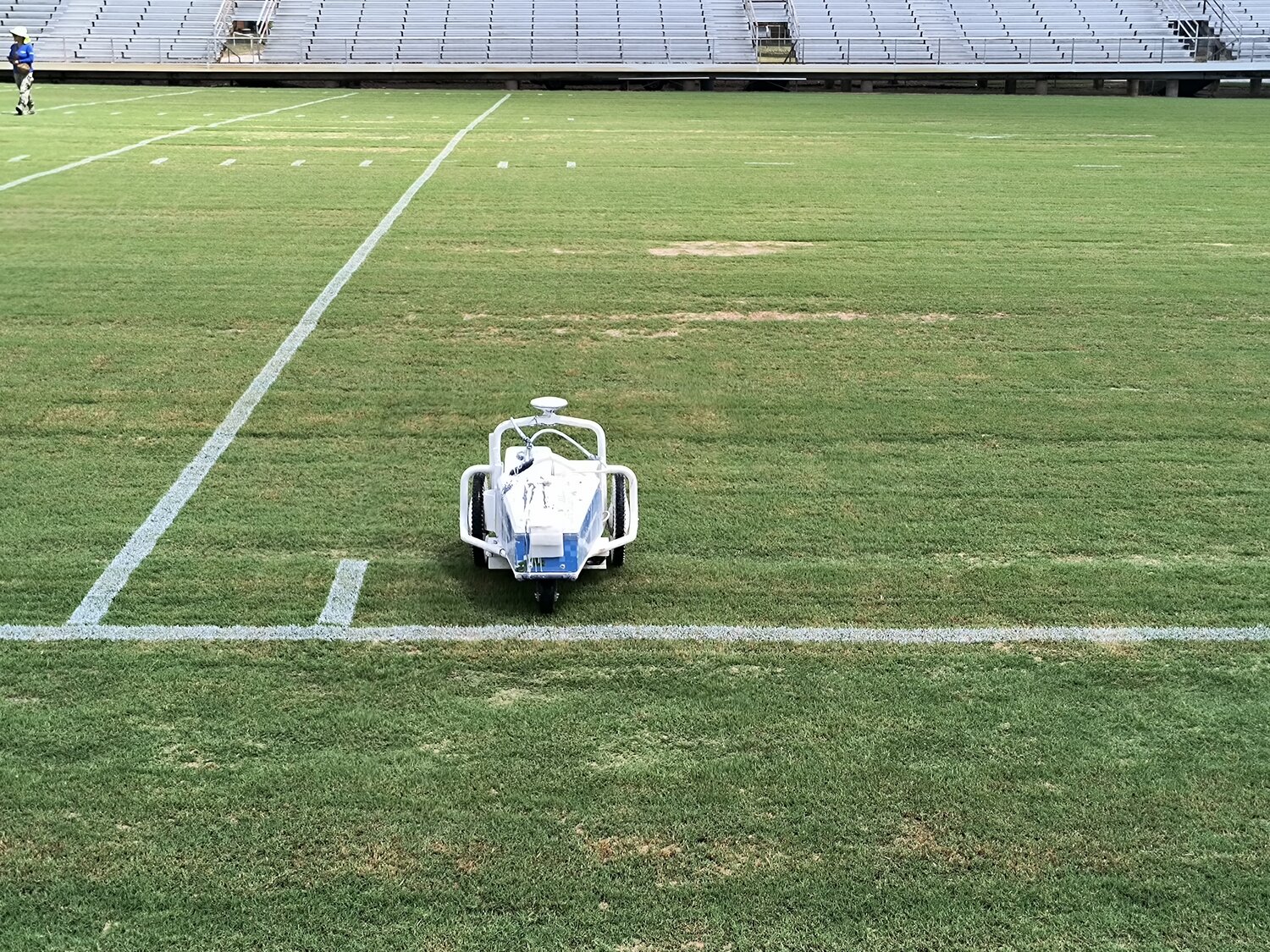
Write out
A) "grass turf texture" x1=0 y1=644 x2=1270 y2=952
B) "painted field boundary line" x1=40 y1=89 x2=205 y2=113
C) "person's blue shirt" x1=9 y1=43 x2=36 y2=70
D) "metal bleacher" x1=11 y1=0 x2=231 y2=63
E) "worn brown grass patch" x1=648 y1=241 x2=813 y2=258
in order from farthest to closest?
"metal bleacher" x1=11 y1=0 x2=231 y2=63 < "painted field boundary line" x1=40 y1=89 x2=205 y2=113 < "person's blue shirt" x1=9 y1=43 x2=36 y2=70 < "worn brown grass patch" x1=648 y1=241 x2=813 y2=258 < "grass turf texture" x1=0 y1=644 x2=1270 y2=952

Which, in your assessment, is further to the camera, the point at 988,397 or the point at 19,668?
the point at 988,397

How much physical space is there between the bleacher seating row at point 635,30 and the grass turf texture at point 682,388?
90.9ft

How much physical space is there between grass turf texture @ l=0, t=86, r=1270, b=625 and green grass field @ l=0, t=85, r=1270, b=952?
3 cm

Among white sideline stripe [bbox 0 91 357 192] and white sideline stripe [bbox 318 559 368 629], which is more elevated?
white sideline stripe [bbox 0 91 357 192]

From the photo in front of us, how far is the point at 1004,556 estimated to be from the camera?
4848mm

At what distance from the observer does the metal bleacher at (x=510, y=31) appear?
41.9 m

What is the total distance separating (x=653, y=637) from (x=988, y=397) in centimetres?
341

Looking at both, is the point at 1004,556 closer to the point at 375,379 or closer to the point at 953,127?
the point at 375,379

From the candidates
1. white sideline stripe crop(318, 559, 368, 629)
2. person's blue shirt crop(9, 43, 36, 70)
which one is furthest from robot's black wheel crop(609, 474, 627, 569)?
person's blue shirt crop(9, 43, 36, 70)

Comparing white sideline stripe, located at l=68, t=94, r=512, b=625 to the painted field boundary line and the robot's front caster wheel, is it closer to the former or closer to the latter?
the robot's front caster wheel

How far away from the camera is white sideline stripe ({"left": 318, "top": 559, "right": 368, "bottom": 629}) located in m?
4.25

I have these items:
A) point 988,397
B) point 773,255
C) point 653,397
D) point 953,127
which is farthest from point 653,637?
point 953,127

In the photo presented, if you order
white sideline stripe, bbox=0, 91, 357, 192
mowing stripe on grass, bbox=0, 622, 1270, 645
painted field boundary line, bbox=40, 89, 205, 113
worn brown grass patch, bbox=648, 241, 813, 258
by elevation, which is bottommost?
mowing stripe on grass, bbox=0, 622, 1270, 645

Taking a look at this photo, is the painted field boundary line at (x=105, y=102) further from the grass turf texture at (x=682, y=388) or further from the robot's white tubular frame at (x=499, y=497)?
the robot's white tubular frame at (x=499, y=497)
